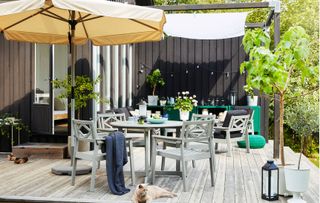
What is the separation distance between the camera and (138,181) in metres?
5.82

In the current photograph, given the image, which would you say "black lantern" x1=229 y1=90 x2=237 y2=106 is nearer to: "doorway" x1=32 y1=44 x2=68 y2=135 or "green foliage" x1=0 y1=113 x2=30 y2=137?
"doorway" x1=32 y1=44 x2=68 y2=135

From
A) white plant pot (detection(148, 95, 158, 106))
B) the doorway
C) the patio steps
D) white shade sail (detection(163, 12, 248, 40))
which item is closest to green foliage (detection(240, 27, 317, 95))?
the patio steps

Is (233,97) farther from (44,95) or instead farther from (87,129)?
(87,129)

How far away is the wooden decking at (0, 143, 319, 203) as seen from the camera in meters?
4.88

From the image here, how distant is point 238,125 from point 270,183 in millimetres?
3945

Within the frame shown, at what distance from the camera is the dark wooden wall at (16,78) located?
28.7 feet

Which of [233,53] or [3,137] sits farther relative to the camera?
[233,53]

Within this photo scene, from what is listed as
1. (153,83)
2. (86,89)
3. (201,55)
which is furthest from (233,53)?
(86,89)

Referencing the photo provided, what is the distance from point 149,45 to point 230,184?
6.99 meters

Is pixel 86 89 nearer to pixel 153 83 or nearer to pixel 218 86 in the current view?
pixel 153 83

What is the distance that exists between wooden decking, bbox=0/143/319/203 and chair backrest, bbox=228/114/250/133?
0.92m

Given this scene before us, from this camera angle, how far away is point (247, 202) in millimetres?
4750

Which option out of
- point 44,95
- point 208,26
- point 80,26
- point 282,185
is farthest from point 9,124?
point 282,185

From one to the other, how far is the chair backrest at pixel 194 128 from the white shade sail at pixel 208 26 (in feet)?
15.7
